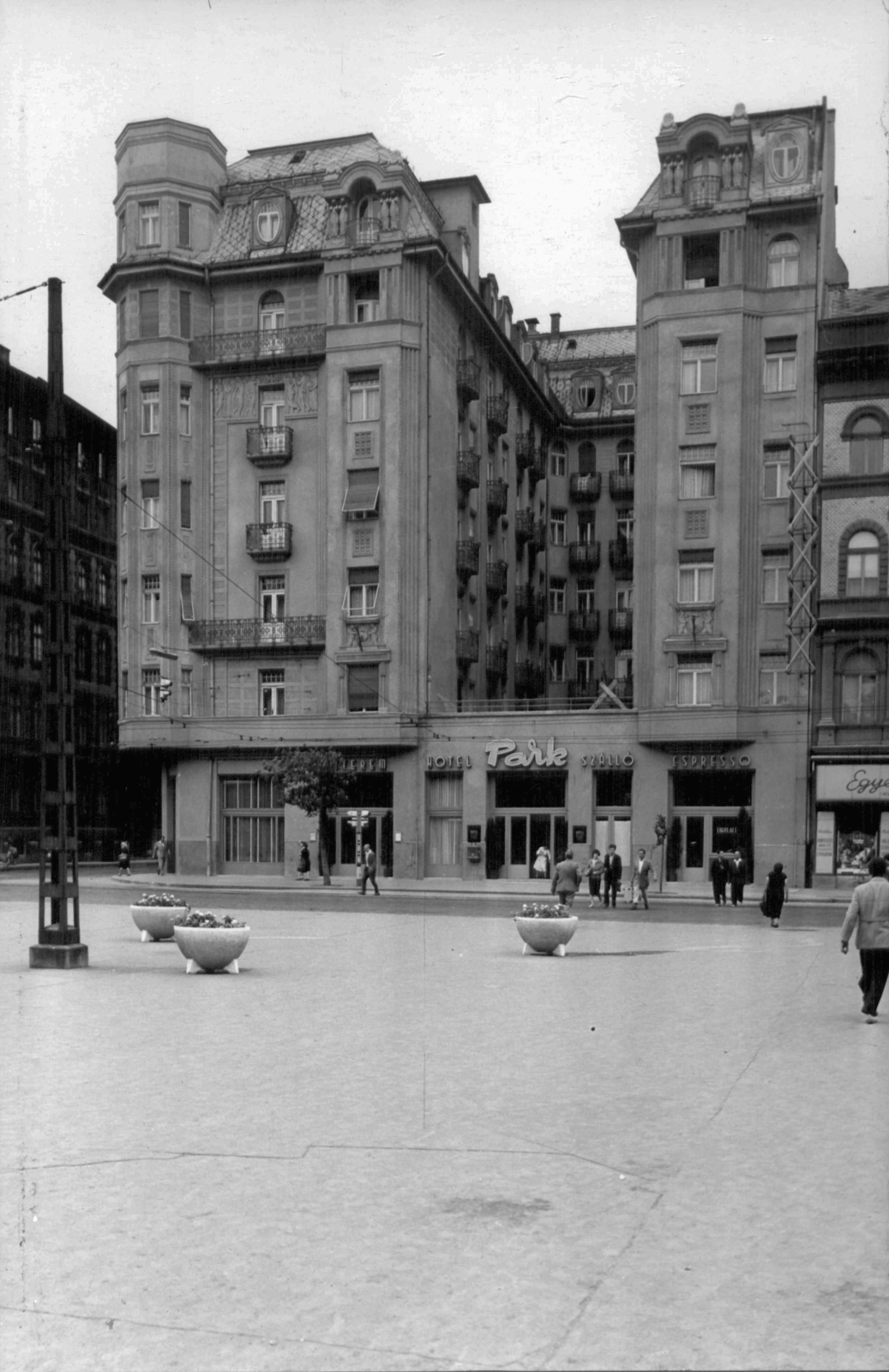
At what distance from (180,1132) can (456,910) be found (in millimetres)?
24490

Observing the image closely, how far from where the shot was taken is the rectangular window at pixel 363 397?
161ft

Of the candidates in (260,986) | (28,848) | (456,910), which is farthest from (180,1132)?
(28,848)

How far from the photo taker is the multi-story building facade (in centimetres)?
4578

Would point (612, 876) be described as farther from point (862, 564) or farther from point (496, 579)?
point (496, 579)

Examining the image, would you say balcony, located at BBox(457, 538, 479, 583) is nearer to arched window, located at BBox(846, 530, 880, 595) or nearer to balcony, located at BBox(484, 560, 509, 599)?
balcony, located at BBox(484, 560, 509, 599)

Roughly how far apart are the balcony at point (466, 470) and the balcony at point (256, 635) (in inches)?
316

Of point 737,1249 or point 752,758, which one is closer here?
point 737,1249

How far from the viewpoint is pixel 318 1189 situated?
776cm

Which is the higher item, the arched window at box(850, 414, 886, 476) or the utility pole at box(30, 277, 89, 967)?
the arched window at box(850, 414, 886, 476)

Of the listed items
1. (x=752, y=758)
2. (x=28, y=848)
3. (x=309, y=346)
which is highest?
(x=309, y=346)

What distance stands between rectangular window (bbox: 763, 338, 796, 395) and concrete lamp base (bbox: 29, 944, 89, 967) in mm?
33354

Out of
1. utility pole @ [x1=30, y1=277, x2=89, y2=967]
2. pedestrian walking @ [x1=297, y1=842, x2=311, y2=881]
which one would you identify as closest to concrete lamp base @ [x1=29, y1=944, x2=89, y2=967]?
utility pole @ [x1=30, y1=277, x2=89, y2=967]

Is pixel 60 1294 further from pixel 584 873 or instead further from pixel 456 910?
pixel 584 873

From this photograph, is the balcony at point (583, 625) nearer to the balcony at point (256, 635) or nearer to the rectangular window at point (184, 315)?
the balcony at point (256, 635)
